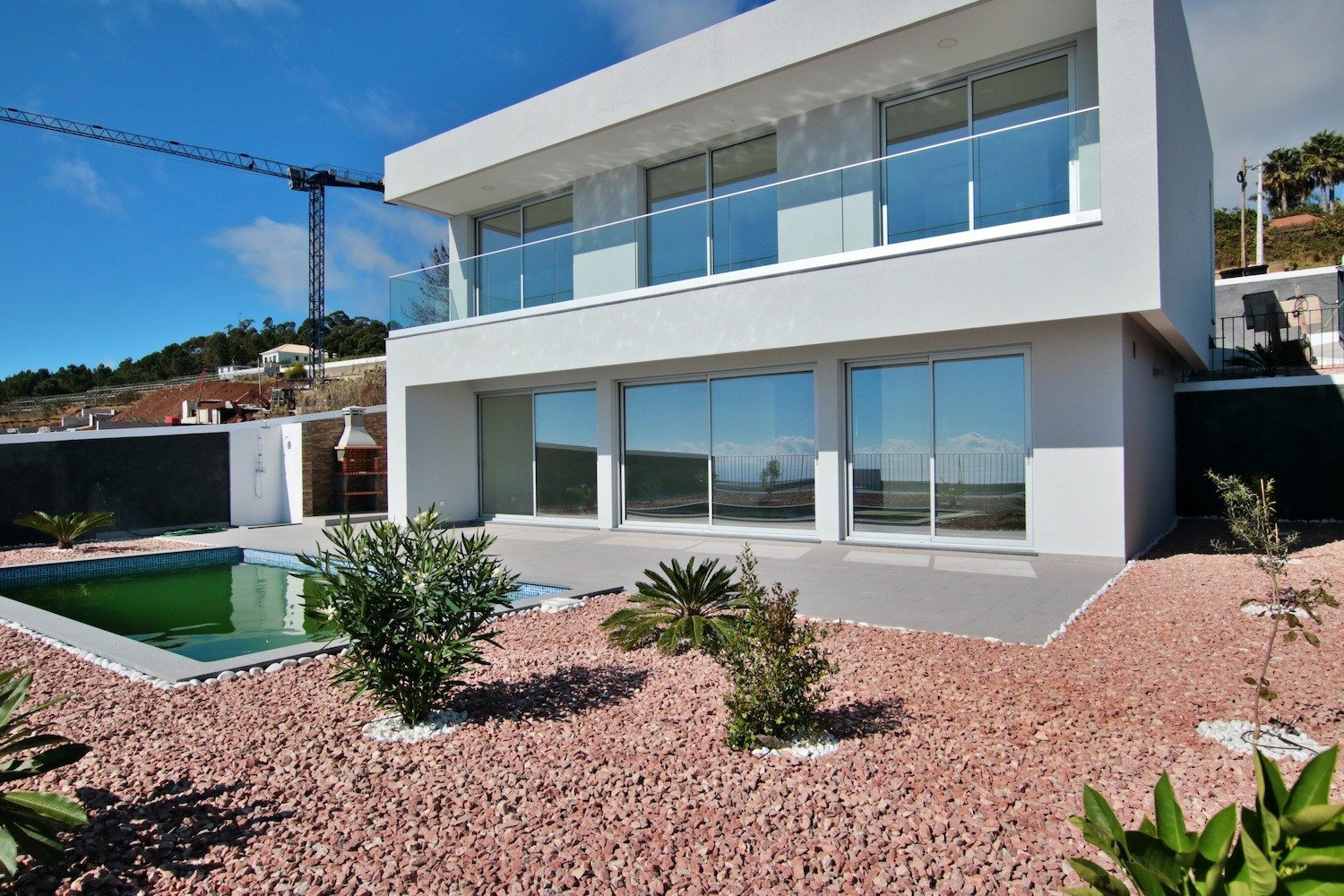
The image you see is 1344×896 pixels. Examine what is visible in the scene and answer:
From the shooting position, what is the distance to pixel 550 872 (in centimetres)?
271

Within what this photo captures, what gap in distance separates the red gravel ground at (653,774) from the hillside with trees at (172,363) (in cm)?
6054

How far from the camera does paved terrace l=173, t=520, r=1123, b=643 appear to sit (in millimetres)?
6551

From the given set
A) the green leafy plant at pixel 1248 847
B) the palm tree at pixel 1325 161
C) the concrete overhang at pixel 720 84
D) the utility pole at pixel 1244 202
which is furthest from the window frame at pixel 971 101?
the palm tree at pixel 1325 161

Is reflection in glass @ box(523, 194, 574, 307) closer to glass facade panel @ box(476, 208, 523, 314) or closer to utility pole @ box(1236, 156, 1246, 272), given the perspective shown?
glass facade panel @ box(476, 208, 523, 314)

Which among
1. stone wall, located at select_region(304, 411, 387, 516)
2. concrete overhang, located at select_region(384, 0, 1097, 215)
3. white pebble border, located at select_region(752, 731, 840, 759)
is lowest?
white pebble border, located at select_region(752, 731, 840, 759)

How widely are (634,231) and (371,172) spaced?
3140 inches

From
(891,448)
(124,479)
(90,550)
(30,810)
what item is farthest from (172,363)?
(30,810)

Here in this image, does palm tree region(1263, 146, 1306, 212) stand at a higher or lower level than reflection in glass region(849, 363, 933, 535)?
higher

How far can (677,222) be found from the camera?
1183cm

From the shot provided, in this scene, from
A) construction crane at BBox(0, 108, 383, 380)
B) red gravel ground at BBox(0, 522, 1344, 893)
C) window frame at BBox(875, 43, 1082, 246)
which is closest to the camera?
red gravel ground at BBox(0, 522, 1344, 893)

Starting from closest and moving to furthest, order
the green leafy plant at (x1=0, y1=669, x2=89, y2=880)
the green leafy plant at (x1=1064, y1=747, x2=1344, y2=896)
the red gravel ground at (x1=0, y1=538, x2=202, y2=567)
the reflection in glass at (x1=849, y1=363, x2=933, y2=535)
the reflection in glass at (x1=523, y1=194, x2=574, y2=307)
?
the green leafy plant at (x1=1064, y1=747, x2=1344, y2=896) < the green leafy plant at (x1=0, y1=669, x2=89, y2=880) < the reflection in glass at (x1=849, y1=363, x2=933, y2=535) < the red gravel ground at (x1=0, y1=538, x2=202, y2=567) < the reflection in glass at (x1=523, y1=194, x2=574, y2=307)

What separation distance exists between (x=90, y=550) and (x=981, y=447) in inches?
557

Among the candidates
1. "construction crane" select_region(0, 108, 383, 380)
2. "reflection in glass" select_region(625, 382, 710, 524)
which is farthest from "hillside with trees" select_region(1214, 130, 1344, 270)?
"construction crane" select_region(0, 108, 383, 380)

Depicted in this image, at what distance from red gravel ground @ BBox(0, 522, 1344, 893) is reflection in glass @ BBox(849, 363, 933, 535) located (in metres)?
4.80
